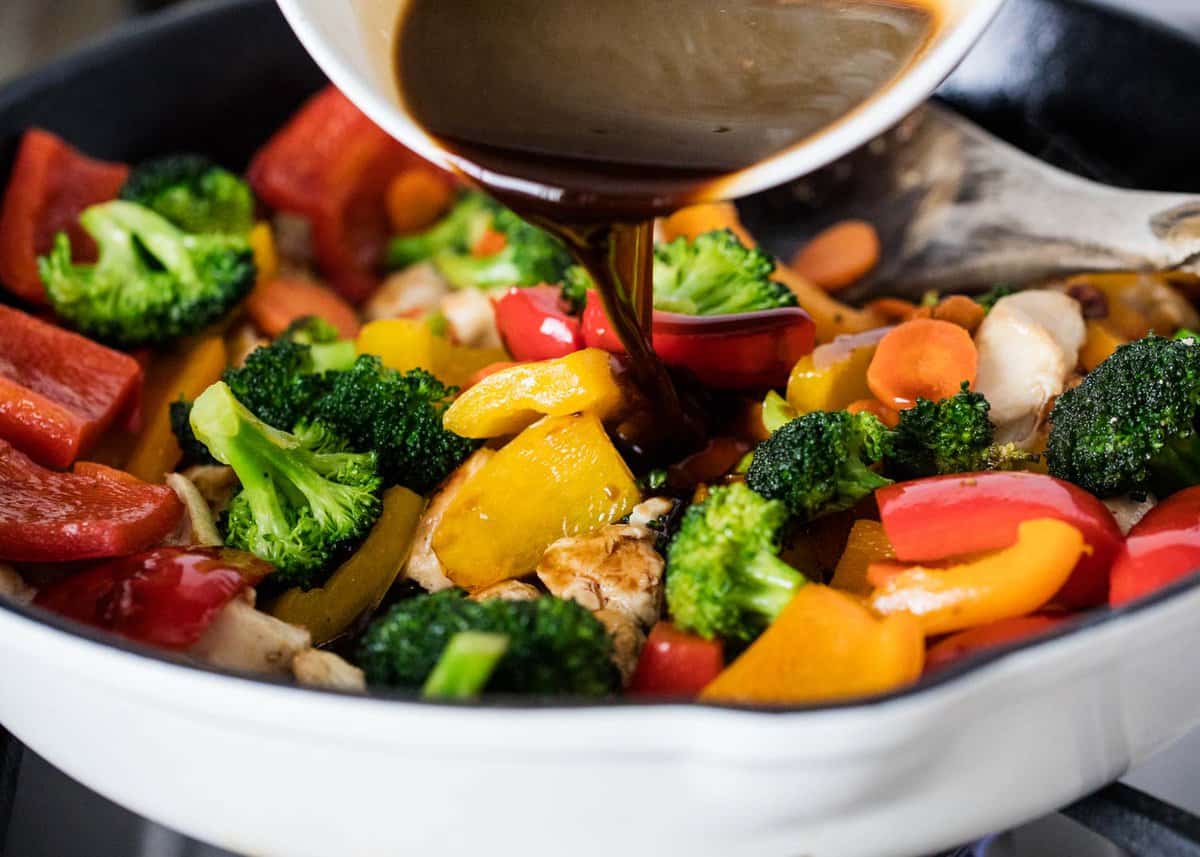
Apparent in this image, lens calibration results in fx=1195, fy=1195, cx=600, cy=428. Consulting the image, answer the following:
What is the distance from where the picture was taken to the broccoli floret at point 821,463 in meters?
1.70

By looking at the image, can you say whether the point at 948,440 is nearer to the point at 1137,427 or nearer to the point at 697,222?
the point at 1137,427

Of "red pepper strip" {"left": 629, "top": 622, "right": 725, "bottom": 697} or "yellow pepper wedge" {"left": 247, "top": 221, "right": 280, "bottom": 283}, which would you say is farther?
"yellow pepper wedge" {"left": 247, "top": 221, "right": 280, "bottom": 283}

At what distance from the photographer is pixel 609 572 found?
1.80 meters

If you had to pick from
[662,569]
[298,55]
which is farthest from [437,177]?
[662,569]

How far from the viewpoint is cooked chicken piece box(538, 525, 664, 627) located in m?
1.78

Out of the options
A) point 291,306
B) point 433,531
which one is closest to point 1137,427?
point 433,531

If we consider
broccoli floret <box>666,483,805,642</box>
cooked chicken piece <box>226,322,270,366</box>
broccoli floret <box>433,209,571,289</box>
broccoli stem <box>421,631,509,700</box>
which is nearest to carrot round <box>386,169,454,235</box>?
broccoli floret <box>433,209,571,289</box>

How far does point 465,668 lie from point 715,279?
1094 millimetres

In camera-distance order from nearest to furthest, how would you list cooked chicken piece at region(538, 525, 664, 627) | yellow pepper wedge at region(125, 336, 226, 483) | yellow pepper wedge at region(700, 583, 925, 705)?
1. yellow pepper wedge at region(700, 583, 925, 705)
2. cooked chicken piece at region(538, 525, 664, 627)
3. yellow pepper wedge at region(125, 336, 226, 483)

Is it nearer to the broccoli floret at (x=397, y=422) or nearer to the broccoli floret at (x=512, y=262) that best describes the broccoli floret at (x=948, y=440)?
the broccoli floret at (x=397, y=422)

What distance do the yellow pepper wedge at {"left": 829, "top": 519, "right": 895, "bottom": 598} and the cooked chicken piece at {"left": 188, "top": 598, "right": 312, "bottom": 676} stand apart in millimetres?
791

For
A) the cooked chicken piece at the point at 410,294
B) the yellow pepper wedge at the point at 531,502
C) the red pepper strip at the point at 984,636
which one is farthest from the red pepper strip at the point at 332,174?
the red pepper strip at the point at 984,636

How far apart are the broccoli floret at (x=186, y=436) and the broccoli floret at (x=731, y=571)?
0.94 meters

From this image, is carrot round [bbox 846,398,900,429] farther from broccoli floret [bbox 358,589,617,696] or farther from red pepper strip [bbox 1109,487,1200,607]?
broccoli floret [bbox 358,589,617,696]
